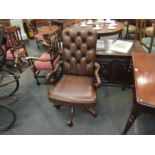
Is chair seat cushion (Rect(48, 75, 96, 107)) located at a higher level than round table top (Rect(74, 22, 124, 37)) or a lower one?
lower

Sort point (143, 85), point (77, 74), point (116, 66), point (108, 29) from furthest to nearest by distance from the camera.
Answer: point (108, 29)
point (116, 66)
point (77, 74)
point (143, 85)

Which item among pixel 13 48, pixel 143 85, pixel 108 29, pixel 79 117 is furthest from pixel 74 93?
pixel 13 48

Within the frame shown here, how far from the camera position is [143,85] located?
1256mm

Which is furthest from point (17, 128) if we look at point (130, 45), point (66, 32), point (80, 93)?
point (130, 45)

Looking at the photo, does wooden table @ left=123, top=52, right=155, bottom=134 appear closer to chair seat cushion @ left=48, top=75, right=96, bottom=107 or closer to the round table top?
chair seat cushion @ left=48, top=75, right=96, bottom=107

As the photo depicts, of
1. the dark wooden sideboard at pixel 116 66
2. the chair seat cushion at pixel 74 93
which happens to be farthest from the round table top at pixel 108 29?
the chair seat cushion at pixel 74 93

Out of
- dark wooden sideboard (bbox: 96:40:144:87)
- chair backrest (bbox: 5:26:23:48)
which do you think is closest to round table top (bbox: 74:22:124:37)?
dark wooden sideboard (bbox: 96:40:144:87)

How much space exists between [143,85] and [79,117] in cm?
104

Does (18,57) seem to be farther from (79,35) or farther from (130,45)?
(130,45)

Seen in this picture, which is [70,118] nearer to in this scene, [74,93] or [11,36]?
[74,93]

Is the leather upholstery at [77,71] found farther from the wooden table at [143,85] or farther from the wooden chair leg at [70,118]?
the wooden table at [143,85]

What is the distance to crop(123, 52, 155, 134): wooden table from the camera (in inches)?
44.8

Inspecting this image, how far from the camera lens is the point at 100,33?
2.54m

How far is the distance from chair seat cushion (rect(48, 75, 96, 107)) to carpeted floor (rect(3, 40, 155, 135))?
41 cm
